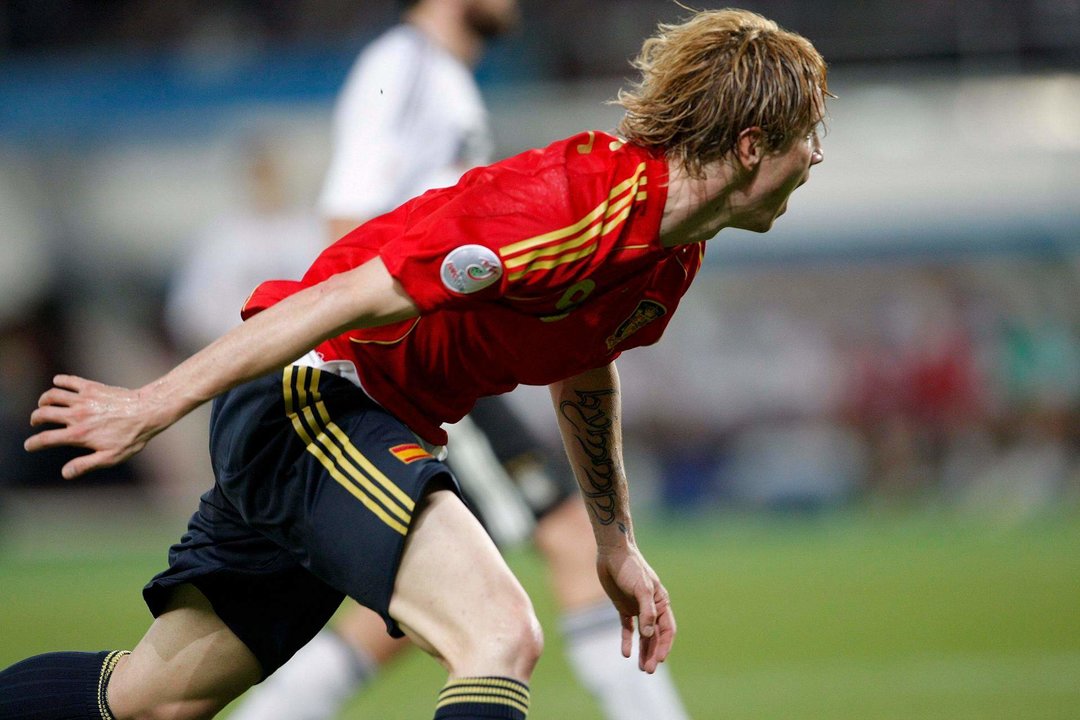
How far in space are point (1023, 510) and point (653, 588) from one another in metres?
11.7

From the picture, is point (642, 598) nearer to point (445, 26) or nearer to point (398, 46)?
point (398, 46)

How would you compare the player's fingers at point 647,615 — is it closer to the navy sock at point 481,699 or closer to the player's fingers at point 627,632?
the player's fingers at point 627,632

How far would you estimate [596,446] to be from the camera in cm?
375

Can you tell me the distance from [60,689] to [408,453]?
44.8 inches

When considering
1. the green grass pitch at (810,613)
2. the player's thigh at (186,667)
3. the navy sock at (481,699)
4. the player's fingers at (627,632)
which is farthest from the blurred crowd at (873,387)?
the navy sock at (481,699)

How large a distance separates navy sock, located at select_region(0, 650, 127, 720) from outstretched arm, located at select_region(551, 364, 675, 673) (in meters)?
1.22

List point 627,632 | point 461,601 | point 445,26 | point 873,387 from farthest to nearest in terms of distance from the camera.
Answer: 1. point 873,387
2. point 445,26
3. point 627,632
4. point 461,601

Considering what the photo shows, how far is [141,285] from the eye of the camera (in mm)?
16266

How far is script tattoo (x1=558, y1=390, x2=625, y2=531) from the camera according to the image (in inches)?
147

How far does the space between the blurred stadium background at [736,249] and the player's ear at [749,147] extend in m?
10.3

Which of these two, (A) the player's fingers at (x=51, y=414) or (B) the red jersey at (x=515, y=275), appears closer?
(A) the player's fingers at (x=51, y=414)

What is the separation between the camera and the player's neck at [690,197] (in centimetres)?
307

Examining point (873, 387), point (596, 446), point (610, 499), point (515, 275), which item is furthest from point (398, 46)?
point (873, 387)

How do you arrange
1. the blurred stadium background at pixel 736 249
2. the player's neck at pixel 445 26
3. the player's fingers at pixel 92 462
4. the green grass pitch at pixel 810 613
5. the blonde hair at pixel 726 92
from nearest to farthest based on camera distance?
1. the player's fingers at pixel 92 462
2. the blonde hair at pixel 726 92
3. the player's neck at pixel 445 26
4. the green grass pitch at pixel 810 613
5. the blurred stadium background at pixel 736 249
